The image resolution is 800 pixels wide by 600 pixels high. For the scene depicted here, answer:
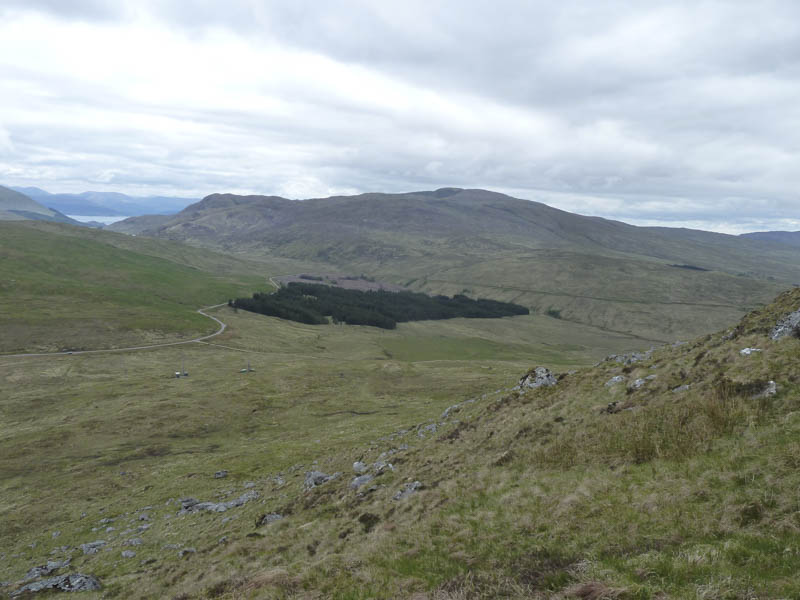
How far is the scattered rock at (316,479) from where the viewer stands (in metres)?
32.9

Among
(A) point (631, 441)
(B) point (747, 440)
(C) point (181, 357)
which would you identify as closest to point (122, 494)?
(A) point (631, 441)

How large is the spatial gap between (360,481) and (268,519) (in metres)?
6.26

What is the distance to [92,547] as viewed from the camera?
99.7ft

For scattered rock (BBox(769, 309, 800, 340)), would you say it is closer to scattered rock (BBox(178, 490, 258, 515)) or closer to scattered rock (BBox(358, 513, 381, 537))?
scattered rock (BBox(358, 513, 381, 537))

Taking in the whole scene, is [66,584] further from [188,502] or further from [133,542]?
[188,502]

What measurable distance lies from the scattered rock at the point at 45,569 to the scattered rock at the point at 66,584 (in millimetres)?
1638

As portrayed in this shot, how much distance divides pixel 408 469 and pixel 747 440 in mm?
19006

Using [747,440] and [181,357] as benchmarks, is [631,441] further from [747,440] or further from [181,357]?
[181,357]

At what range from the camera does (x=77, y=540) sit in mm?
32531

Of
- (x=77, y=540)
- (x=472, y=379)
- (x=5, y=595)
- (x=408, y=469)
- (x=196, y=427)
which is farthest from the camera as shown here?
(x=472, y=379)

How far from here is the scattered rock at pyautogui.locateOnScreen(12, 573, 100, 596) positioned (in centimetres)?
2367

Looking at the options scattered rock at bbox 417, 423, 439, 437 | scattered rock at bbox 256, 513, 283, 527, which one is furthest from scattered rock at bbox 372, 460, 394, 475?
scattered rock at bbox 417, 423, 439, 437

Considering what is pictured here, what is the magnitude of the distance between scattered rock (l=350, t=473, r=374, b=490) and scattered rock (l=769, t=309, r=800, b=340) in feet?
85.9

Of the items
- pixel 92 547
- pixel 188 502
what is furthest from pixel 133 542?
pixel 188 502
